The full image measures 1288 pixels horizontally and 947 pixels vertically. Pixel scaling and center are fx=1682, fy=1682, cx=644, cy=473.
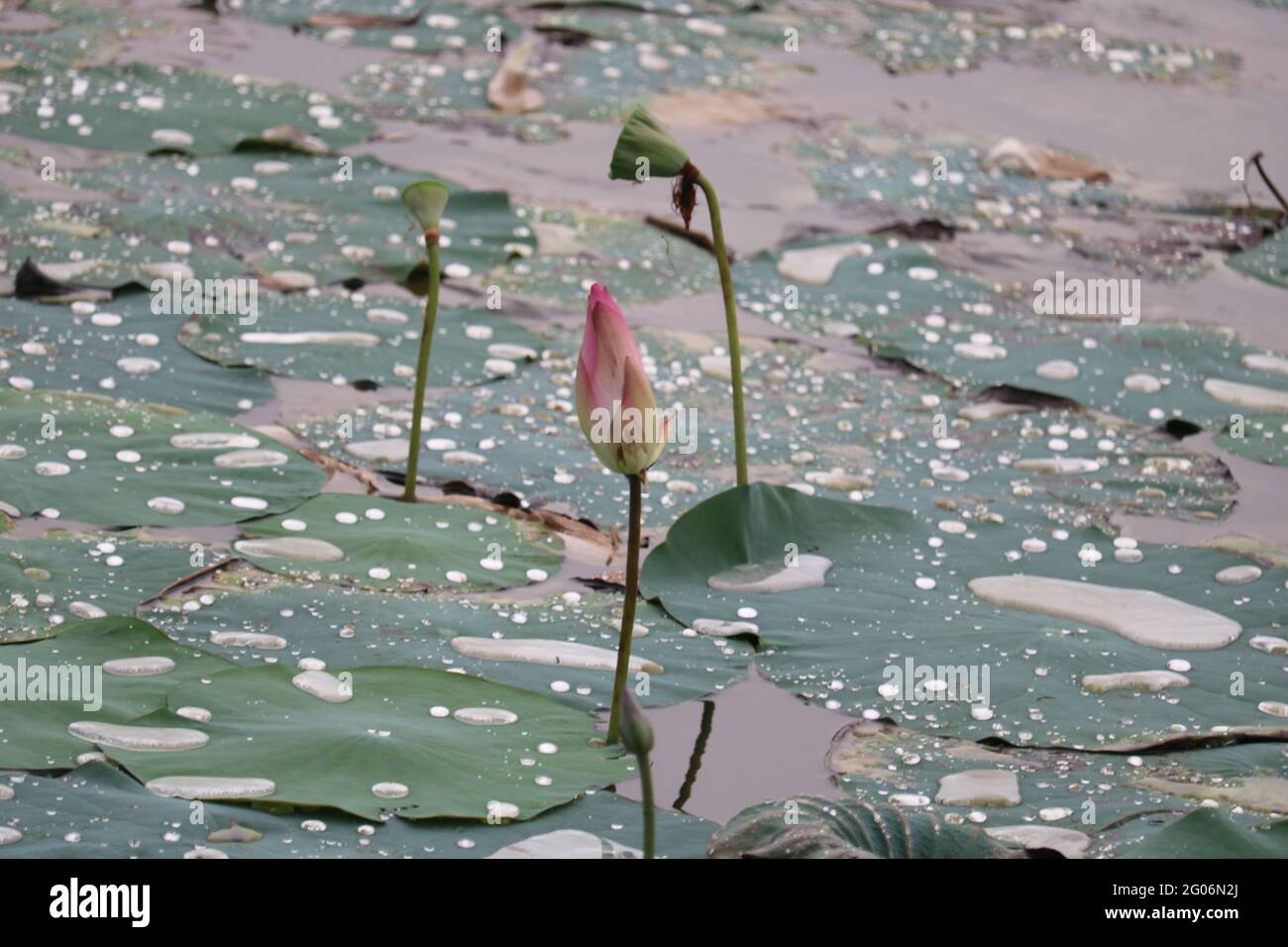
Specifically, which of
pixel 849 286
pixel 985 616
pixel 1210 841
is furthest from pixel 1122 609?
pixel 849 286

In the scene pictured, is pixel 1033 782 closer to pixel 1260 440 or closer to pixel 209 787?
pixel 209 787

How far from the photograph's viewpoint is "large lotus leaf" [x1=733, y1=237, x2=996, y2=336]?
9.29 ft

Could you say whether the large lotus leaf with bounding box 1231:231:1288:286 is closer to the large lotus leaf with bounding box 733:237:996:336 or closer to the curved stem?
the large lotus leaf with bounding box 733:237:996:336

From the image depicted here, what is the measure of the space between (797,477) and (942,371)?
1.59 ft

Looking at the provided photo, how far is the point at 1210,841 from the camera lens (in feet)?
4.61

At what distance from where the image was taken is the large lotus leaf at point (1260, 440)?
2.42 metres

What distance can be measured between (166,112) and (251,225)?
0.61m

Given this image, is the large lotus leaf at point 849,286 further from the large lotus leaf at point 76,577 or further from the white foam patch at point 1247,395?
the large lotus leaf at point 76,577

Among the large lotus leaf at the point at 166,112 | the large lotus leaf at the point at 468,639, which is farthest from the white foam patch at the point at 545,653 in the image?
the large lotus leaf at the point at 166,112

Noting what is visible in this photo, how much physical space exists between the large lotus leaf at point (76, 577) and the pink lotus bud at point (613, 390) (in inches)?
23.0

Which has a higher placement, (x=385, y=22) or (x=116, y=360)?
(x=385, y=22)

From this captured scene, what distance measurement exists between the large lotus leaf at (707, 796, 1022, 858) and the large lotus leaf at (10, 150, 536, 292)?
1.62 m
